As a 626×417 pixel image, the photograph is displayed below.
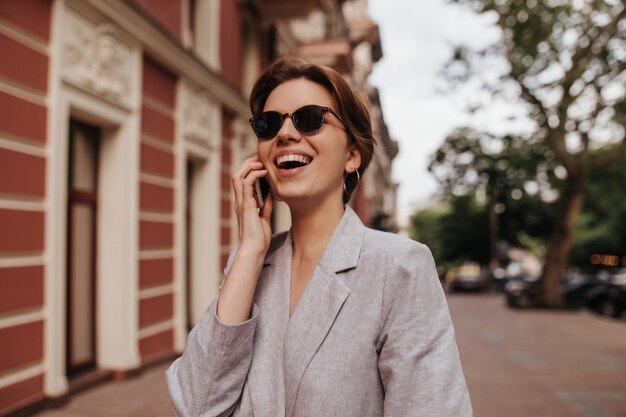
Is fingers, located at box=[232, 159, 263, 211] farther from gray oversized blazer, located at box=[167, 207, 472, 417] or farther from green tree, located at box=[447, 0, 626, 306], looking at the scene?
green tree, located at box=[447, 0, 626, 306]

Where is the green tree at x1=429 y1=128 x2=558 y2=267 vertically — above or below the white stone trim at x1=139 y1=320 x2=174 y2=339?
above

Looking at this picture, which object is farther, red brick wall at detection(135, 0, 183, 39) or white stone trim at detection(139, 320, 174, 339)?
red brick wall at detection(135, 0, 183, 39)

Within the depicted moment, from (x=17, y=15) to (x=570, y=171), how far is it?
18758 mm

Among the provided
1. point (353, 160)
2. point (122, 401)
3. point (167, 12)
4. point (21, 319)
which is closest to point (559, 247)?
point (167, 12)

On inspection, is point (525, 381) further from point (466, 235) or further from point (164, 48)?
point (466, 235)

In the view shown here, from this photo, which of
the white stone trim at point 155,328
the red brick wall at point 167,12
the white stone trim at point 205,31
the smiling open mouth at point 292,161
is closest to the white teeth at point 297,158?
the smiling open mouth at point 292,161

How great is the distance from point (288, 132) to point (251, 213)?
0.85 ft

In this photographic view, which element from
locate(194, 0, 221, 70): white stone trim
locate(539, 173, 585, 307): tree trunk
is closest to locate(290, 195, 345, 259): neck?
locate(194, 0, 221, 70): white stone trim

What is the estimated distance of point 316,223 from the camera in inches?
63.5

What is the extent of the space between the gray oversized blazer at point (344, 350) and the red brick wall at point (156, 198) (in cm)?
600

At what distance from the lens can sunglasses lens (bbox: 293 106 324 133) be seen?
1535mm

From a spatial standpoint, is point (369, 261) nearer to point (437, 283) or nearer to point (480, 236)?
point (437, 283)

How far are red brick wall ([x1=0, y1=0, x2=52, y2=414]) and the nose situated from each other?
3.99 meters

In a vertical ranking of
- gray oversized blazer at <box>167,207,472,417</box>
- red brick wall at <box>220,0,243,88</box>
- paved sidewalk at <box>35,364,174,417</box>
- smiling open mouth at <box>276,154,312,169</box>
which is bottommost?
paved sidewalk at <box>35,364,174,417</box>
